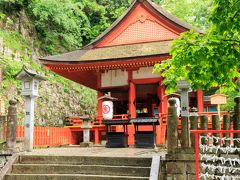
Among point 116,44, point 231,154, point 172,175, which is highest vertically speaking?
point 116,44

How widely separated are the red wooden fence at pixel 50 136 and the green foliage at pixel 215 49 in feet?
26.6

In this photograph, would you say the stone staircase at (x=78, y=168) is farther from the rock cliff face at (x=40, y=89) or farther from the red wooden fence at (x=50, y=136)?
the rock cliff face at (x=40, y=89)

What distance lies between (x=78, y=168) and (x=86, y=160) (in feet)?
1.26

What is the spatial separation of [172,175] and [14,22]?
19.1m

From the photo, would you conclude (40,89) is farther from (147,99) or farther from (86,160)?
(86,160)

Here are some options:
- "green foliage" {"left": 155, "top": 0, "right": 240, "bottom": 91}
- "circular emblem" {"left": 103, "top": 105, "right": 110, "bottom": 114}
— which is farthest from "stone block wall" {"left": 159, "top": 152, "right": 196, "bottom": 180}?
"circular emblem" {"left": 103, "top": 105, "right": 110, "bottom": 114}

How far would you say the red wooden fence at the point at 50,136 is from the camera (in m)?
13.0

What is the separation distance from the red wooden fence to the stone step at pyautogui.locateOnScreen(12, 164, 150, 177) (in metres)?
4.19

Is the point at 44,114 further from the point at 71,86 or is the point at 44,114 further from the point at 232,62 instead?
the point at 232,62

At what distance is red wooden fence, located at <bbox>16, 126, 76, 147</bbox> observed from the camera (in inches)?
513

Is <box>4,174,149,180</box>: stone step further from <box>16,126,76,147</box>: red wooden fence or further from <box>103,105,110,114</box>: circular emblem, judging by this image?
<box>103,105,110,114</box>: circular emblem

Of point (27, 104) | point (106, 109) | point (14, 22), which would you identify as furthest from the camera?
point (14, 22)

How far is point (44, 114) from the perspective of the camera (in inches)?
810

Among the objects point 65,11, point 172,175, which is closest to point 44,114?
point 65,11
